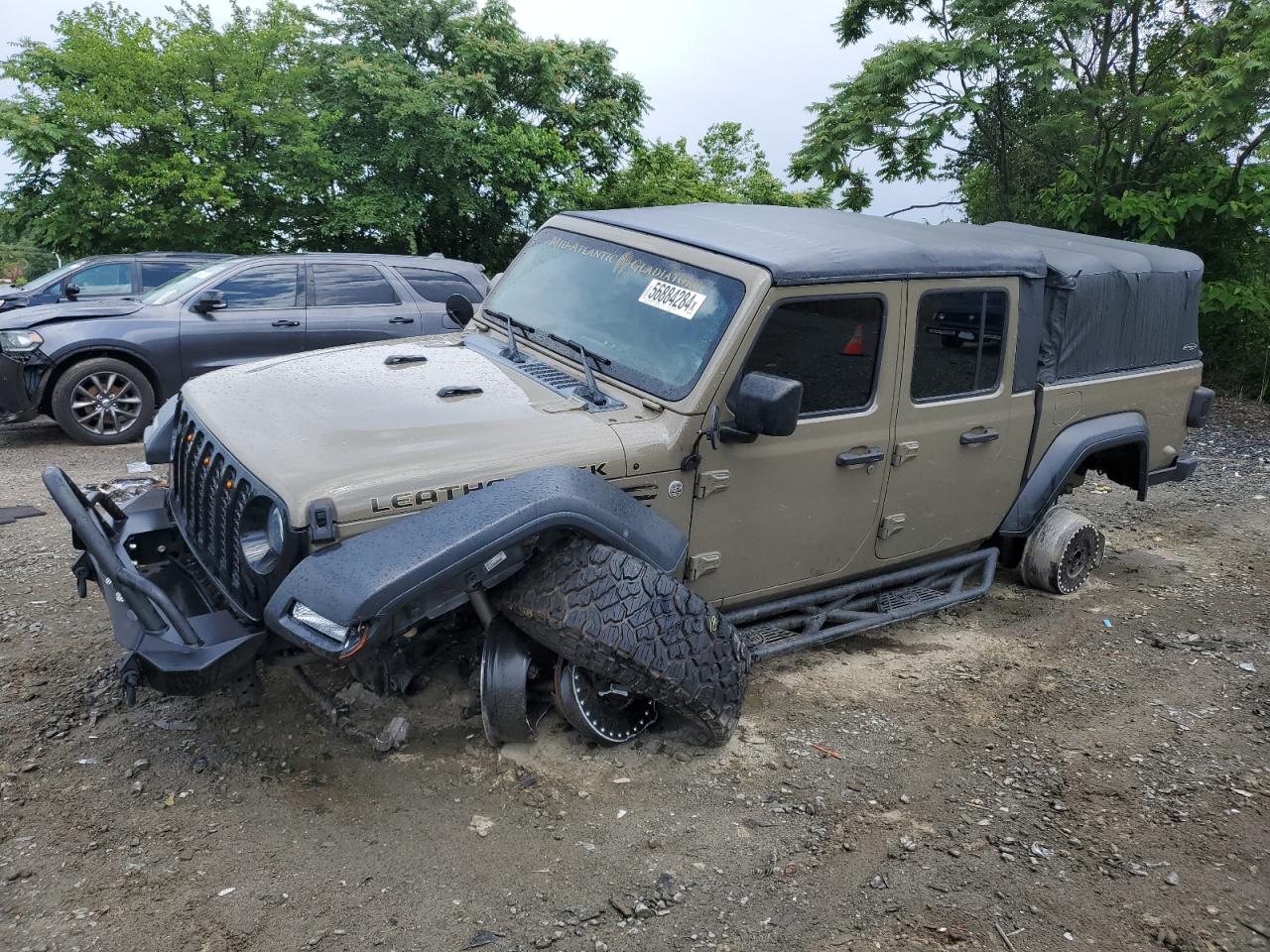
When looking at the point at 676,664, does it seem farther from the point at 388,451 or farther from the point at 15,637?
the point at 15,637

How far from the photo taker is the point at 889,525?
14.7 ft

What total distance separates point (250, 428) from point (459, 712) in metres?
1.34

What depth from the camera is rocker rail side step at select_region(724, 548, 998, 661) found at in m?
4.27

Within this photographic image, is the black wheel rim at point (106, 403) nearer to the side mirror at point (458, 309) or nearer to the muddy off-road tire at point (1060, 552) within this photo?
the side mirror at point (458, 309)

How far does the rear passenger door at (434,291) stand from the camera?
8977mm

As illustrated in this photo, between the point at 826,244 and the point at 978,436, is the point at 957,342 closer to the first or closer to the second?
the point at 978,436

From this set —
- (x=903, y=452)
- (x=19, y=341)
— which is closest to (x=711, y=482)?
(x=903, y=452)

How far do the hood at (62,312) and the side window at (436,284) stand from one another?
7.27ft

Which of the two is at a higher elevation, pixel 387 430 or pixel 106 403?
pixel 387 430

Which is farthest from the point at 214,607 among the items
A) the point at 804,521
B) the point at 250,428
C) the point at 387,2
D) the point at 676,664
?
the point at 387,2

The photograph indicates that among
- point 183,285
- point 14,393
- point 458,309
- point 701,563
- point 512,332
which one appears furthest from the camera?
point 183,285

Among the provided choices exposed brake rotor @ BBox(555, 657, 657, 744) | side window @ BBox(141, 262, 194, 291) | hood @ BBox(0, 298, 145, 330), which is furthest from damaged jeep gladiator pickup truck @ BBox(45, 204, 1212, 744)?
side window @ BBox(141, 262, 194, 291)

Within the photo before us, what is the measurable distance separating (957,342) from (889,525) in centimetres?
86

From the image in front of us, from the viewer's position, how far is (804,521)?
4160 millimetres
